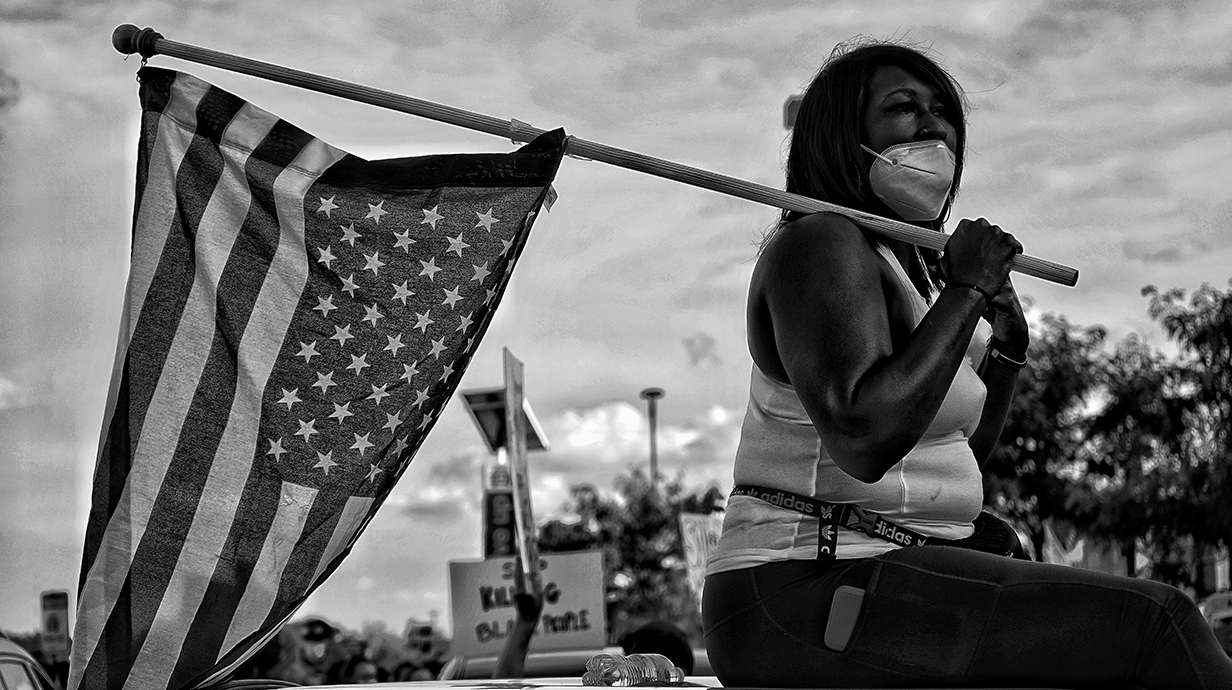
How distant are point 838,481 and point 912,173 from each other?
1.90ft

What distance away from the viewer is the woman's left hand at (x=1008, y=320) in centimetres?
281

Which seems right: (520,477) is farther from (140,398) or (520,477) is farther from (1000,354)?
(1000,354)

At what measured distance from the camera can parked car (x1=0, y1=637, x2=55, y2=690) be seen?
6457 mm

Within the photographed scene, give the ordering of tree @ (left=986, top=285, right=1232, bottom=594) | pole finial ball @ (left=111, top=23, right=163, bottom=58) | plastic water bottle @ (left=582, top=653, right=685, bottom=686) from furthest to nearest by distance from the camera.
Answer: tree @ (left=986, top=285, right=1232, bottom=594)
pole finial ball @ (left=111, top=23, right=163, bottom=58)
plastic water bottle @ (left=582, top=653, right=685, bottom=686)

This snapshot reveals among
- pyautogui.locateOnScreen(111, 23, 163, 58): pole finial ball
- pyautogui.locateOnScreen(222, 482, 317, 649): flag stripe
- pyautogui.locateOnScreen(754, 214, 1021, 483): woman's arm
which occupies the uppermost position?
pyautogui.locateOnScreen(111, 23, 163, 58): pole finial ball

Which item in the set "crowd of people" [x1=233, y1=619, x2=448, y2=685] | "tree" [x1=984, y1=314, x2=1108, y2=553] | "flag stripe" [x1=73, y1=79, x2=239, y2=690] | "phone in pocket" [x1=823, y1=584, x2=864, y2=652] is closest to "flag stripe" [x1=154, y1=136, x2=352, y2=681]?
"flag stripe" [x1=73, y1=79, x2=239, y2=690]

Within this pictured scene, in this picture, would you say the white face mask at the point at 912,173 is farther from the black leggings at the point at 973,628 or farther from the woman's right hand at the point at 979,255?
the black leggings at the point at 973,628

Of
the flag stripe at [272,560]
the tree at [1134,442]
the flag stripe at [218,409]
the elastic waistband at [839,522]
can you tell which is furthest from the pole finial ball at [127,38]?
the tree at [1134,442]

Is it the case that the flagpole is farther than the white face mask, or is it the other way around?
the flagpole

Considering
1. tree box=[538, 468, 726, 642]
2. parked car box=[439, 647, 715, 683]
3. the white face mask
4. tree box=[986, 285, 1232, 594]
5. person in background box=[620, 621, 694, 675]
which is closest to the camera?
the white face mask

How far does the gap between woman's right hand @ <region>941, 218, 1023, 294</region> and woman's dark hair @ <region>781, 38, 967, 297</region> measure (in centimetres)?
32

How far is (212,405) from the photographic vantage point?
2.94 m

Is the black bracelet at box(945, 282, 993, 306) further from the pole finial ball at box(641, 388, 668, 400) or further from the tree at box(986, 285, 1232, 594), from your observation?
the pole finial ball at box(641, 388, 668, 400)

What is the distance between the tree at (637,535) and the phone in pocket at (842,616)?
3881 cm
